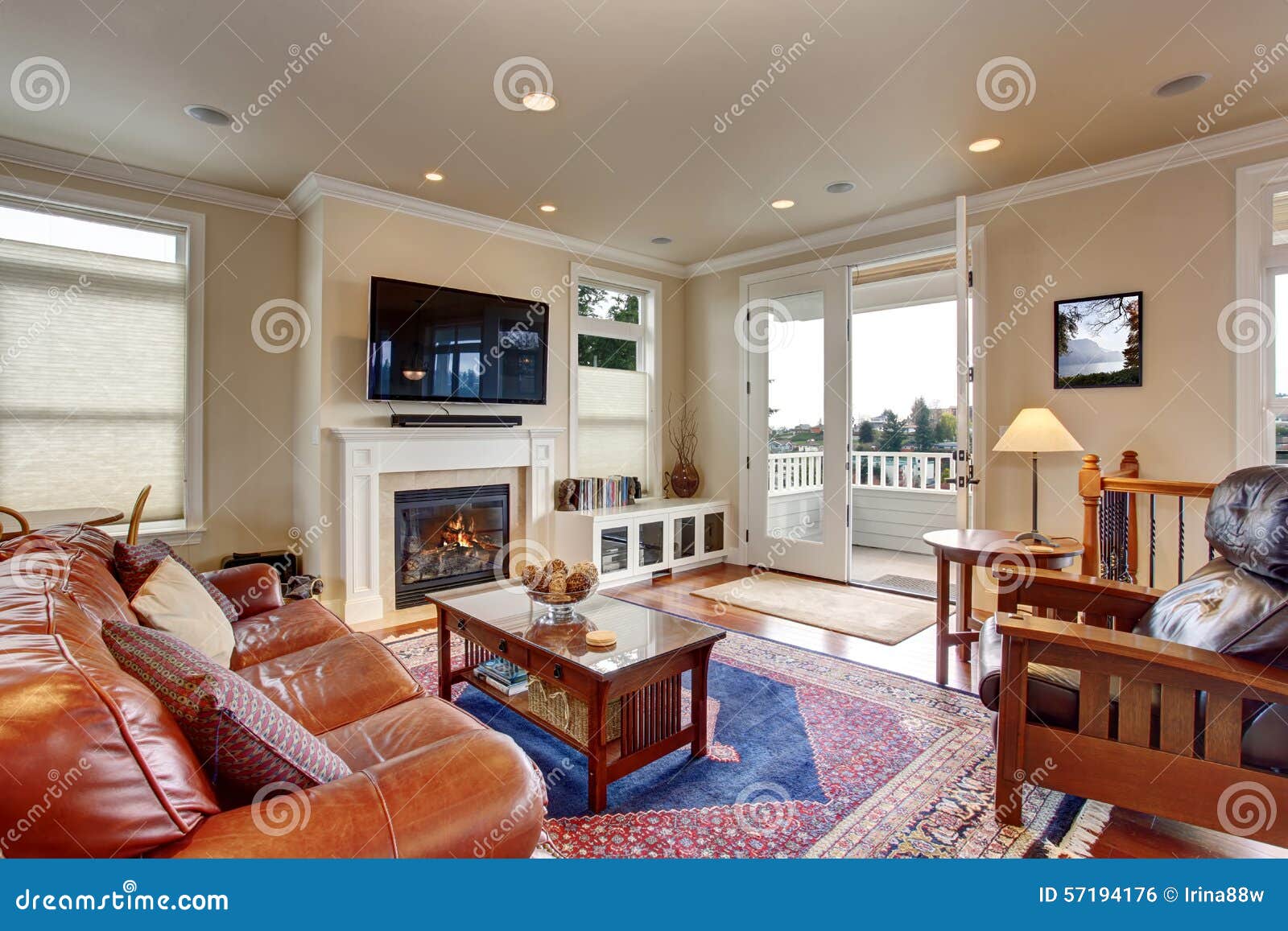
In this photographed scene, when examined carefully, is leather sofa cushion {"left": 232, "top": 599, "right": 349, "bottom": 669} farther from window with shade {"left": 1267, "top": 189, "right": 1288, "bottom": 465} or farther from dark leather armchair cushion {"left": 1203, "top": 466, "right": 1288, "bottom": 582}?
window with shade {"left": 1267, "top": 189, "right": 1288, "bottom": 465}

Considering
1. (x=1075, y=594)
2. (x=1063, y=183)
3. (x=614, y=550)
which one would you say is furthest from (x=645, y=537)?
(x=1063, y=183)

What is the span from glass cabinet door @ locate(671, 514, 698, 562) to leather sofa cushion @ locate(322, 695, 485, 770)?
358 cm

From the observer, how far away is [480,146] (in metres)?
3.43

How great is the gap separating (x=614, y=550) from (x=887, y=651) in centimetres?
214

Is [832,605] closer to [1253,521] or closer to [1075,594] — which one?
[1075,594]

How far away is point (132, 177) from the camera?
12.0 ft

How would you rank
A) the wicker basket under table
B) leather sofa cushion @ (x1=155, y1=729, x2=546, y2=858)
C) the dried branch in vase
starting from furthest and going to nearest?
the dried branch in vase, the wicker basket under table, leather sofa cushion @ (x1=155, y1=729, x2=546, y2=858)

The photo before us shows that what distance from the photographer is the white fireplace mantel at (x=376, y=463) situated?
3.92 metres

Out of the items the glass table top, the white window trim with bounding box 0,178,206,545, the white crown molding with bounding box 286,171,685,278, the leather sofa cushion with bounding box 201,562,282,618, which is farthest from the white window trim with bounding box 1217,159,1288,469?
the white window trim with bounding box 0,178,206,545

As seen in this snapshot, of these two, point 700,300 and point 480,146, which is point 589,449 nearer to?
point 700,300

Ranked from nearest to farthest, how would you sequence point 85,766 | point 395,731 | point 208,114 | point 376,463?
point 85,766
point 395,731
point 208,114
point 376,463

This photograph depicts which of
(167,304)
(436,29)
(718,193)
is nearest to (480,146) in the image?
(436,29)

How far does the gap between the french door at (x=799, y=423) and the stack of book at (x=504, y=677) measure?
3149mm

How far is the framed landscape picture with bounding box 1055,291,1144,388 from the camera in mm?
3584
